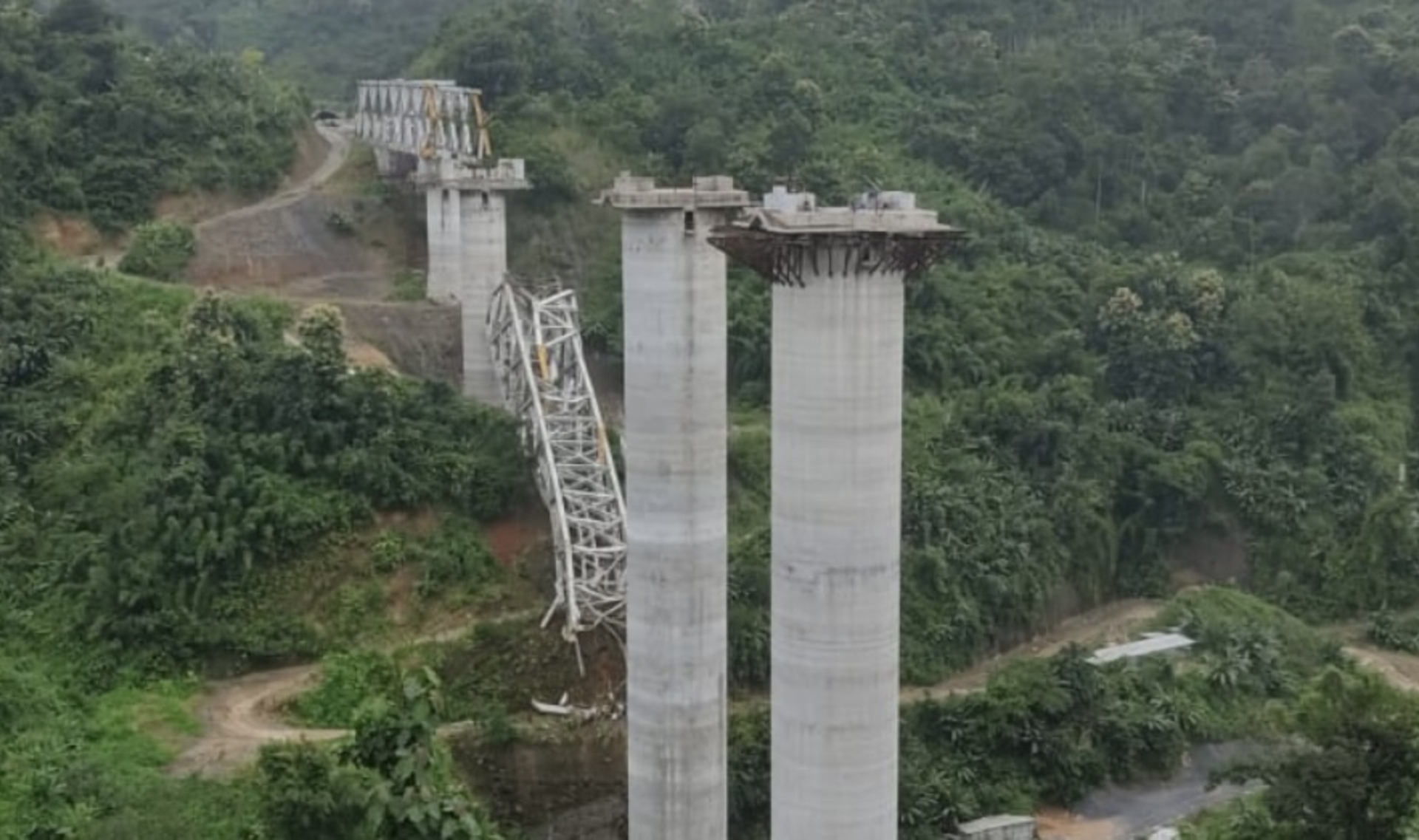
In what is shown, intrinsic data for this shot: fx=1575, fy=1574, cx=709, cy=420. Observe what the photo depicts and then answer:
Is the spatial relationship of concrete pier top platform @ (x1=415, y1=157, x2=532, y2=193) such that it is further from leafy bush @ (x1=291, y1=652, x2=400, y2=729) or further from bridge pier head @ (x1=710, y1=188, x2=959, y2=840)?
bridge pier head @ (x1=710, y1=188, x2=959, y2=840)

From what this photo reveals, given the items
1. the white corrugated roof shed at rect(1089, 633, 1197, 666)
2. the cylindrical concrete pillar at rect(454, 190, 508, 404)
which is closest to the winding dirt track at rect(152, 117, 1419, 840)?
the white corrugated roof shed at rect(1089, 633, 1197, 666)

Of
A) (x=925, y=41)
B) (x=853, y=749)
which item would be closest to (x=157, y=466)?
(x=853, y=749)

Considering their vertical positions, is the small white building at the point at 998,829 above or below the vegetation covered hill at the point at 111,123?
below

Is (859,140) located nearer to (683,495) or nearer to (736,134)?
(736,134)

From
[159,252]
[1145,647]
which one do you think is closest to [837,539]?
[1145,647]

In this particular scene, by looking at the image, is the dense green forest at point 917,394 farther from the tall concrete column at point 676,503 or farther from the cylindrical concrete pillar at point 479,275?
the tall concrete column at point 676,503

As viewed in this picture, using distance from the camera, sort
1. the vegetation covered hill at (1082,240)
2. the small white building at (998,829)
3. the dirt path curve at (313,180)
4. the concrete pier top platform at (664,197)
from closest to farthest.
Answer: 1. the concrete pier top platform at (664,197)
2. the small white building at (998,829)
3. the vegetation covered hill at (1082,240)
4. the dirt path curve at (313,180)

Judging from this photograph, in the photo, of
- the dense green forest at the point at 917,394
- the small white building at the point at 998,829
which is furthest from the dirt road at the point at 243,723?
the small white building at the point at 998,829
